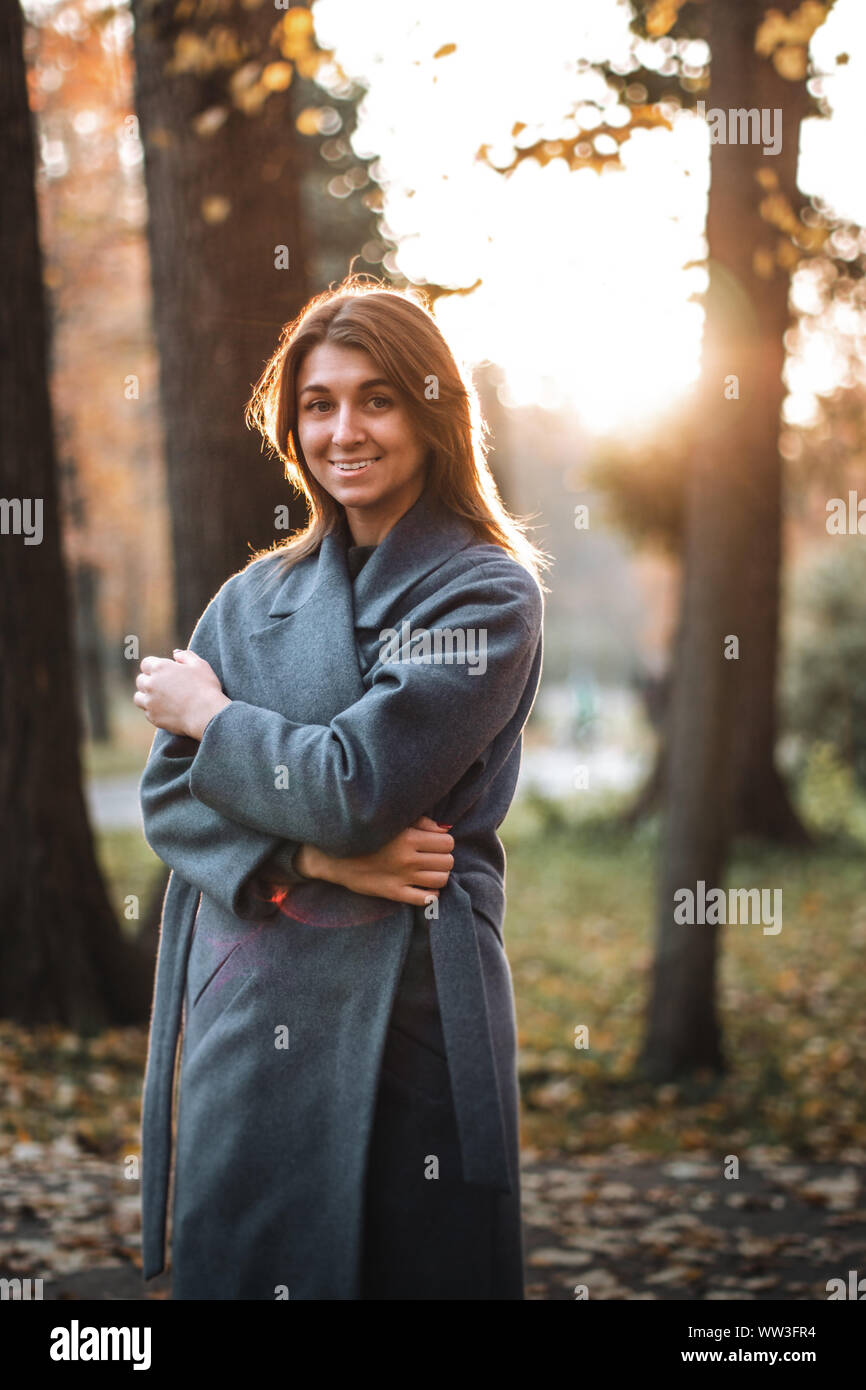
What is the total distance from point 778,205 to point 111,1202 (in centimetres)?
496

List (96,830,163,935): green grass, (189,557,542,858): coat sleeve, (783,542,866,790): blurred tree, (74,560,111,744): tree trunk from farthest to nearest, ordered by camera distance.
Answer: (74,560,111,744): tree trunk, (783,542,866,790): blurred tree, (96,830,163,935): green grass, (189,557,542,858): coat sleeve

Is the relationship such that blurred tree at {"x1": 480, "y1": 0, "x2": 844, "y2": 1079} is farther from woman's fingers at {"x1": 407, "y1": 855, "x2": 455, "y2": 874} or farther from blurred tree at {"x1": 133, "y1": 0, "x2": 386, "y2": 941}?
woman's fingers at {"x1": 407, "y1": 855, "x2": 455, "y2": 874}

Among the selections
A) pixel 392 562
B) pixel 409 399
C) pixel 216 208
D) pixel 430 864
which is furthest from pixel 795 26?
pixel 430 864

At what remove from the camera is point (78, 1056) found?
6.16m

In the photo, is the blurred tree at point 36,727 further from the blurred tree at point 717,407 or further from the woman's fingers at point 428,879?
the woman's fingers at point 428,879

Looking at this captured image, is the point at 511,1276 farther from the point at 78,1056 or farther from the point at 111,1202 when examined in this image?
the point at 78,1056

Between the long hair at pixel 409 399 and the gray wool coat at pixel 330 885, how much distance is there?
0.07 metres

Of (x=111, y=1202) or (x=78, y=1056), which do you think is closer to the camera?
(x=111, y=1202)

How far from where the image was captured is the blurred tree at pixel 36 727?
588 cm

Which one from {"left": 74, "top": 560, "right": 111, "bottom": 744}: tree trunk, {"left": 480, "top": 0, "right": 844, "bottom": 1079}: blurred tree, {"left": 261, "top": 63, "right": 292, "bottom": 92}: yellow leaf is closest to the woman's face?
{"left": 261, "top": 63, "right": 292, "bottom": 92}: yellow leaf

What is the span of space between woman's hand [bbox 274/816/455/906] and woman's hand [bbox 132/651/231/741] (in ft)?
1.04

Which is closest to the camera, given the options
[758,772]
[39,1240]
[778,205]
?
[39,1240]

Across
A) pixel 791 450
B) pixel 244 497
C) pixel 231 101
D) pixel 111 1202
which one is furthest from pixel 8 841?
pixel 791 450

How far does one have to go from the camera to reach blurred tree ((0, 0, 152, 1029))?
5883 mm
